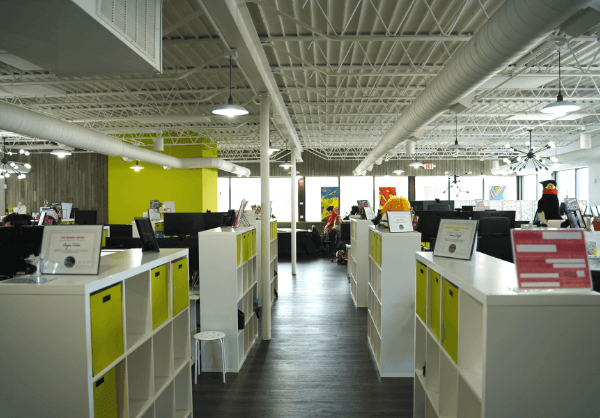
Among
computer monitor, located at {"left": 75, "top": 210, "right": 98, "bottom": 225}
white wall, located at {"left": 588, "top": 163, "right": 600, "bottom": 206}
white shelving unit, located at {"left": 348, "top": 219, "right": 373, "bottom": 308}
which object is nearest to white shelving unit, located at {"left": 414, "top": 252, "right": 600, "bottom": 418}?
white shelving unit, located at {"left": 348, "top": 219, "right": 373, "bottom": 308}

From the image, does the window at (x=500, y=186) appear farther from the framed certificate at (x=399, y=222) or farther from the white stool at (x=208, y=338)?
the white stool at (x=208, y=338)

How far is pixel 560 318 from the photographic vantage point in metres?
1.82

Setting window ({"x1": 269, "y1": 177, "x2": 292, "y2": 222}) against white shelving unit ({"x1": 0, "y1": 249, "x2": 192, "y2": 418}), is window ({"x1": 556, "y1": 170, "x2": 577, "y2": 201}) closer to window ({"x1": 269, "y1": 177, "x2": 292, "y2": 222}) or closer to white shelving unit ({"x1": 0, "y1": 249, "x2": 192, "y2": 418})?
window ({"x1": 269, "y1": 177, "x2": 292, "y2": 222})

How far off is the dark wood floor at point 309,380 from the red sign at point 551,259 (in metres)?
2.30

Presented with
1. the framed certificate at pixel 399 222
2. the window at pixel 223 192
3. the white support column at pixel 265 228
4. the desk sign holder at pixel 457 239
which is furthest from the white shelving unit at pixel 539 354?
the window at pixel 223 192

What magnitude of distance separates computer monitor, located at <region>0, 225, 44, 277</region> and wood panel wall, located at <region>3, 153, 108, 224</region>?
16.9 metres

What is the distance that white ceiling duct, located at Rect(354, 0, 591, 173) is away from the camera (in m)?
2.93

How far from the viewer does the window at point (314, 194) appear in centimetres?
2112

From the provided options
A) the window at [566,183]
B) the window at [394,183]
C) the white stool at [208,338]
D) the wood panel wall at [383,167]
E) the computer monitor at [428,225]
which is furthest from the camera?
the window at [394,183]

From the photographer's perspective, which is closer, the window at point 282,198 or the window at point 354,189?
the window at point 282,198

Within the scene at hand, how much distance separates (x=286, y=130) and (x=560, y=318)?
334 inches

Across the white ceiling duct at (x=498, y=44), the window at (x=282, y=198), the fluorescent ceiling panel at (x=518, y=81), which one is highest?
the fluorescent ceiling panel at (x=518, y=81)

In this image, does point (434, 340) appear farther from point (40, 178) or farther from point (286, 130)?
point (40, 178)

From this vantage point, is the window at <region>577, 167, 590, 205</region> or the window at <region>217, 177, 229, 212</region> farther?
the window at <region>217, 177, 229, 212</region>
